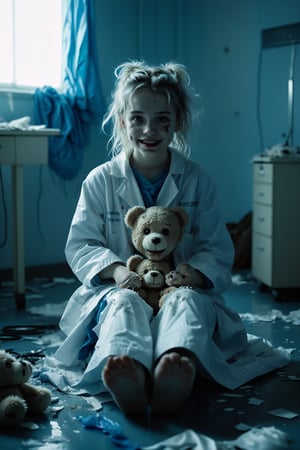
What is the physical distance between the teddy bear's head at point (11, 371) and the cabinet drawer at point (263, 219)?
5.86 ft

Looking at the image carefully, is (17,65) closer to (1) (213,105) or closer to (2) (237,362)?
(1) (213,105)

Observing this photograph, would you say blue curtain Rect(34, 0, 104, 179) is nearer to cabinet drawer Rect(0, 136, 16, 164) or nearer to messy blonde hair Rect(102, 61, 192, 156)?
cabinet drawer Rect(0, 136, 16, 164)

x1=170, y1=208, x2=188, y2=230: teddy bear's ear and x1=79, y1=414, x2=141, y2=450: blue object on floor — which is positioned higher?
x1=170, y1=208, x2=188, y2=230: teddy bear's ear

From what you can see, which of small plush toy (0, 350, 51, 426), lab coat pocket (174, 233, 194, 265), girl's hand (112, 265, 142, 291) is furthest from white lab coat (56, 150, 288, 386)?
small plush toy (0, 350, 51, 426)

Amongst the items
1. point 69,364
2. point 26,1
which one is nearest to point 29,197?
point 26,1

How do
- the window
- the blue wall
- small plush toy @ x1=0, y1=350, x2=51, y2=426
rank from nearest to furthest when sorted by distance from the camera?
small plush toy @ x1=0, y1=350, x2=51, y2=426 < the window < the blue wall

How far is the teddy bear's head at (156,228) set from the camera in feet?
6.06

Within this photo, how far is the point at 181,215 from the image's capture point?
190cm

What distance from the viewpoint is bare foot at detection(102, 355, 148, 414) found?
1.47m

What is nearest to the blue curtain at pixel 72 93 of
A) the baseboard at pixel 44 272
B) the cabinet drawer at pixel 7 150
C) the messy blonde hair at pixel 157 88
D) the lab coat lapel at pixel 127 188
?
the baseboard at pixel 44 272

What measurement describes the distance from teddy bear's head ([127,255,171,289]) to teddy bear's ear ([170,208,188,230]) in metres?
0.13

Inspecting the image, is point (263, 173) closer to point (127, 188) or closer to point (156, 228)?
point (127, 188)

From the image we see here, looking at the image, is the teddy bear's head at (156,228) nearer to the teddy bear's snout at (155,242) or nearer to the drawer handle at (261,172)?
the teddy bear's snout at (155,242)

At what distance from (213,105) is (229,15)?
604mm
